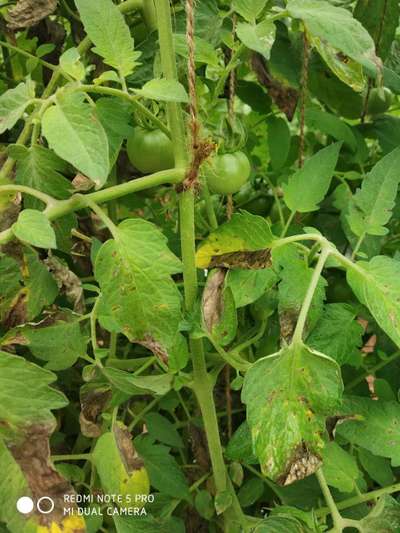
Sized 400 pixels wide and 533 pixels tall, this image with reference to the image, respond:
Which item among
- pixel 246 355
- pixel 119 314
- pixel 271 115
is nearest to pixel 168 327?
pixel 119 314

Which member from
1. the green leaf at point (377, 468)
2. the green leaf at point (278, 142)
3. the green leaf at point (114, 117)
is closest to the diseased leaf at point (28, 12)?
the green leaf at point (114, 117)

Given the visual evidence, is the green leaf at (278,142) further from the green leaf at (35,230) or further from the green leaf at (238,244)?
the green leaf at (35,230)

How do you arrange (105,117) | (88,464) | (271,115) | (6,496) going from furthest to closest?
(271,115), (88,464), (105,117), (6,496)

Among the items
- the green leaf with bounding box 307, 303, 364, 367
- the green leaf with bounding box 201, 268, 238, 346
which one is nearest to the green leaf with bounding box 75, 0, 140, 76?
the green leaf with bounding box 201, 268, 238, 346

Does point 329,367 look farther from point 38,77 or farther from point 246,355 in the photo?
point 38,77

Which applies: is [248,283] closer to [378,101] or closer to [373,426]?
[373,426]

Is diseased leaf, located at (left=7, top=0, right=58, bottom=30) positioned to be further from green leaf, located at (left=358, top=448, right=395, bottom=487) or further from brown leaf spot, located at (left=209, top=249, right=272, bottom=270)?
green leaf, located at (left=358, top=448, right=395, bottom=487)

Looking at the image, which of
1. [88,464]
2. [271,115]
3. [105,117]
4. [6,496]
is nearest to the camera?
[6,496]

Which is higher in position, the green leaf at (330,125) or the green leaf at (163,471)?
the green leaf at (330,125)
